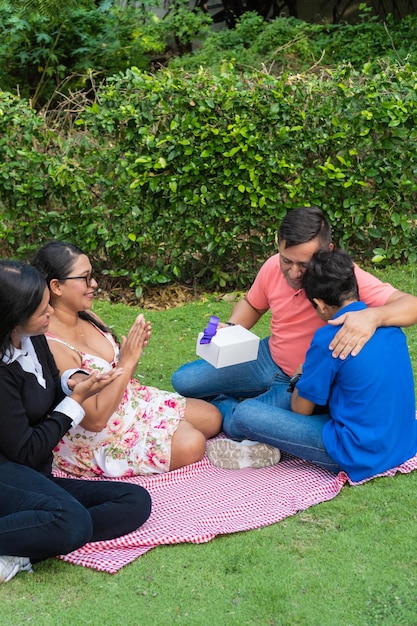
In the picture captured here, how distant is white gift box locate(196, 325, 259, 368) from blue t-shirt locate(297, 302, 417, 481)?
0.46 meters

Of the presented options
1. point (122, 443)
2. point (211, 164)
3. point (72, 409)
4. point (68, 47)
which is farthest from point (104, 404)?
point (68, 47)

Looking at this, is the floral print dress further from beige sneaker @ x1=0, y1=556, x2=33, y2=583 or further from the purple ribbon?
beige sneaker @ x1=0, y1=556, x2=33, y2=583

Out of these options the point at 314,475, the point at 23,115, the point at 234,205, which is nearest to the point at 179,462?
the point at 314,475

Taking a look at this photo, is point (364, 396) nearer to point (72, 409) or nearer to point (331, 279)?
point (331, 279)

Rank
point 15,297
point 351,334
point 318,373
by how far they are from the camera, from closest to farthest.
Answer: point 15,297 → point 351,334 → point 318,373

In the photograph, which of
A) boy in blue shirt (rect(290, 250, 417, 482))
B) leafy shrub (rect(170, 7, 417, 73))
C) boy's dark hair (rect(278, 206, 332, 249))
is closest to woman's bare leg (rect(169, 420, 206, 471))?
boy in blue shirt (rect(290, 250, 417, 482))

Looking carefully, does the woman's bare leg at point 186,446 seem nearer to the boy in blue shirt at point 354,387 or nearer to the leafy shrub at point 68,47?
the boy in blue shirt at point 354,387

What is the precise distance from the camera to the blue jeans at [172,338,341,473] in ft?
12.7

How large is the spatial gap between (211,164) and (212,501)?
323 centimetres

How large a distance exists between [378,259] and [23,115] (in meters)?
3.20

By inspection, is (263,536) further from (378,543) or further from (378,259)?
(378,259)

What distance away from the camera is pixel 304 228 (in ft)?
13.1

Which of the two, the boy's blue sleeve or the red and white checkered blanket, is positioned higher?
the boy's blue sleeve

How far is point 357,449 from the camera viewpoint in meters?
3.71
